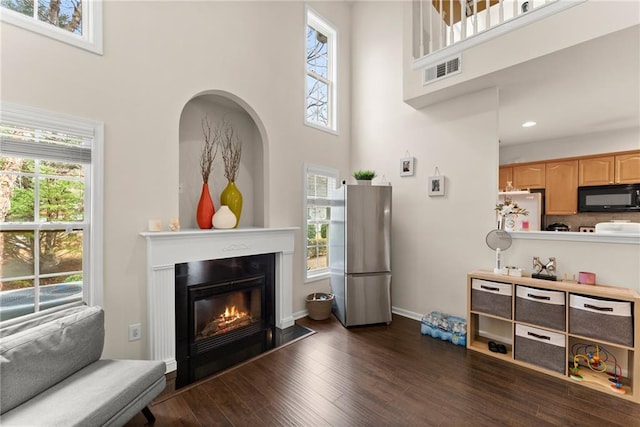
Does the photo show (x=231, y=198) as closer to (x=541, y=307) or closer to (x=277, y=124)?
(x=277, y=124)

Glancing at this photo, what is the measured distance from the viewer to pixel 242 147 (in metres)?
3.37

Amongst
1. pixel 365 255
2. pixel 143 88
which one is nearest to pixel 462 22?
pixel 365 255

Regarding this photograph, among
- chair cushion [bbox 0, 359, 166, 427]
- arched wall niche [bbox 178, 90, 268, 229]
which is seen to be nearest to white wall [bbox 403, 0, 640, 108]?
arched wall niche [bbox 178, 90, 268, 229]

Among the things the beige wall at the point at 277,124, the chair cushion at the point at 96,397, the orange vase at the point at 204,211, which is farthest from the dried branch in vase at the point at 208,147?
the chair cushion at the point at 96,397

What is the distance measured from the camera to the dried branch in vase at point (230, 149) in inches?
121

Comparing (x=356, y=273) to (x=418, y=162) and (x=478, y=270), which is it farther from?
(x=418, y=162)

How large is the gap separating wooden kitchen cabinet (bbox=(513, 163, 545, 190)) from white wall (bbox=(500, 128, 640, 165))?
0.79 feet

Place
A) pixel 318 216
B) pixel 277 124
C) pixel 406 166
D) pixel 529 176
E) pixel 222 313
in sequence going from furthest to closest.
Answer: pixel 529 176 < pixel 318 216 < pixel 406 166 < pixel 277 124 < pixel 222 313

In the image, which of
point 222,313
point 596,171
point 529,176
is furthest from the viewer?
point 529,176

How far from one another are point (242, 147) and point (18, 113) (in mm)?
1909

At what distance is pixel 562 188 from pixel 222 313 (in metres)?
5.58

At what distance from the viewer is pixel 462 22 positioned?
9.11 feet

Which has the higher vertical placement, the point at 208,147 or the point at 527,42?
the point at 527,42

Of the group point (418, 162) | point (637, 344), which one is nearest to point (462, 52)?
point (418, 162)
